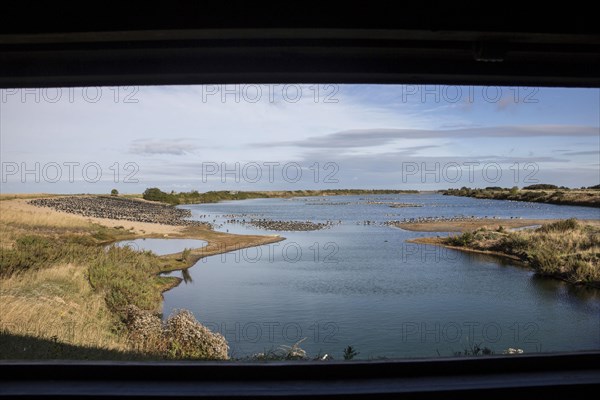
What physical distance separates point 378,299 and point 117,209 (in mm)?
12623

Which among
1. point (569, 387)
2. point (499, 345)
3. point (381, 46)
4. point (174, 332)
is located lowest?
point (499, 345)

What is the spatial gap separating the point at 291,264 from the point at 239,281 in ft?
8.64

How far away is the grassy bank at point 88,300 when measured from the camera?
18.9 ft

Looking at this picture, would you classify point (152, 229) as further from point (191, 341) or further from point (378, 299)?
point (191, 341)

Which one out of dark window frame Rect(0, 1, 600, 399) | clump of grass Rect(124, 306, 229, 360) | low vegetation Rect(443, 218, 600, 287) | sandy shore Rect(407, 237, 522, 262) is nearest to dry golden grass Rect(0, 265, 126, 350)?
clump of grass Rect(124, 306, 229, 360)

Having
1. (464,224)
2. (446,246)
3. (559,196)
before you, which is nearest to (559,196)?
(559,196)

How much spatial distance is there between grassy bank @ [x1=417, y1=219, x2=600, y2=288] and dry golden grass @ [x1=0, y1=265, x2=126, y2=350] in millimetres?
12210

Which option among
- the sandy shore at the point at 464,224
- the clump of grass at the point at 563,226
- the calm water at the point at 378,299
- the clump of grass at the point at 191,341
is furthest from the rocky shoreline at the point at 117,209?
the clump of grass at the point at 563,226

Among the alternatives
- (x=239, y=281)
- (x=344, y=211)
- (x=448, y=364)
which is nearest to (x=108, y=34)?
(x=448, y=364)

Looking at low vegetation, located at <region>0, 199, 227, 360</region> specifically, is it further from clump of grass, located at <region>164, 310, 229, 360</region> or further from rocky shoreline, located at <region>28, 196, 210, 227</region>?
rocky shoreline, located at <region>28, 196, 210, 227</region>

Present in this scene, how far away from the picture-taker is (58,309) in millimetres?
7707

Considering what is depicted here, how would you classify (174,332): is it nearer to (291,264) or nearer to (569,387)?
(569,387)

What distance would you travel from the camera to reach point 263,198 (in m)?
35.2

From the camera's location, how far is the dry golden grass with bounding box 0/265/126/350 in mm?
6391
